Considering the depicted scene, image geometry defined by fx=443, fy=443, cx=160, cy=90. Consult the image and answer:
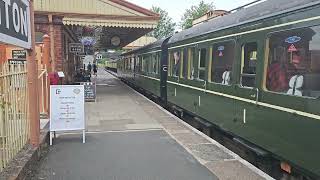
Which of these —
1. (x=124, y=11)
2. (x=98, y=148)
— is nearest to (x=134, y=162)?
(x=98, y=148)

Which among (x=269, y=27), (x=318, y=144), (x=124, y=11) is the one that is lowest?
(x=318, y=144)

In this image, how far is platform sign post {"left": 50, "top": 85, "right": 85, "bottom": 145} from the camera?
8.52m

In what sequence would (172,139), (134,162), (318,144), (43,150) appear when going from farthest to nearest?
(172,139)
(43,150)
(134,162)
(318,144)

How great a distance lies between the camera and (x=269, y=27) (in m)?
6.55

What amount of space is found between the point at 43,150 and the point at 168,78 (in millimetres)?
7758

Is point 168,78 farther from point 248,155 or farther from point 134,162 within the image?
point 134,162

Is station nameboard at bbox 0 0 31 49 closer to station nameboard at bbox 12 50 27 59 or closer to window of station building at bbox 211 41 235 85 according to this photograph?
window of station building at bbox 211 41 235 85

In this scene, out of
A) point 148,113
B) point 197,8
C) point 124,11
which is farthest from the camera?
point 197,8

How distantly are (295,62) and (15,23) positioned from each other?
11.9 ft

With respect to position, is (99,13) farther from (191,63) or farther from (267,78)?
(267,78)

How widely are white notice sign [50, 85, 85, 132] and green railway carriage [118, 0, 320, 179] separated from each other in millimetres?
2792

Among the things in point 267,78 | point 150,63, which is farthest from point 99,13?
point 267,78

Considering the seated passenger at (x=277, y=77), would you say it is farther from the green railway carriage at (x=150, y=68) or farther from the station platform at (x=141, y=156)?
the green railway carriage at (x=150, y=68)

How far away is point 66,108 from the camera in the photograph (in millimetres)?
8594
